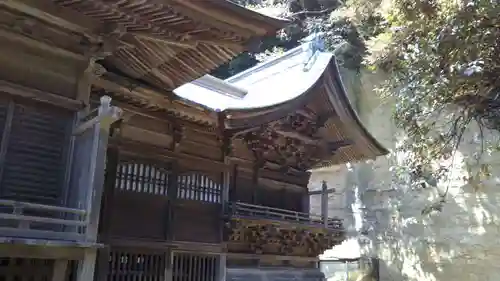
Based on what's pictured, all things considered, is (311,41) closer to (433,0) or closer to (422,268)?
(433,0)

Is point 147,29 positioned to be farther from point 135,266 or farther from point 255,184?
point 255,184

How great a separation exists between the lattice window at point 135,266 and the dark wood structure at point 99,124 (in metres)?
0.01

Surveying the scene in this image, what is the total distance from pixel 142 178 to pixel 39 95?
2.23 meters

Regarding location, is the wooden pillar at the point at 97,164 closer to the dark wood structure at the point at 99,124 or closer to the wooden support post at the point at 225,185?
the dark wood structure at the point at 99,124

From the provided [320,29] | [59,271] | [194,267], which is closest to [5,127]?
[59,271]

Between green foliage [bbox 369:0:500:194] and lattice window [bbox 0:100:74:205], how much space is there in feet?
16.0

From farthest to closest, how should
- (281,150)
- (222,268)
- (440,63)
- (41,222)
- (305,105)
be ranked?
(281,150) → (305,105) → (222,268) → (440,63) → (41,222)

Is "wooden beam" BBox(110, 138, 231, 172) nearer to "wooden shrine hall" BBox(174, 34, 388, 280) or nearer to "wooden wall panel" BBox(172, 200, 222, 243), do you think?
"wooden shrine hall" BBox(174, 34, 388, 280)

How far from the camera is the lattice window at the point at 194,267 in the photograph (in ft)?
23.2

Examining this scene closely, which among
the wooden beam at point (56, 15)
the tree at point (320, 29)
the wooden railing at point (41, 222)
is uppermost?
the tree at point (320, 29)

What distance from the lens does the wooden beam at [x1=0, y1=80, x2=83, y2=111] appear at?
4.66m

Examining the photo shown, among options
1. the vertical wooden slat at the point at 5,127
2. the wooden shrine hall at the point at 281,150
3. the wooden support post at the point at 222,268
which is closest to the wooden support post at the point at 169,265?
the wooden support post at the point at 222,268

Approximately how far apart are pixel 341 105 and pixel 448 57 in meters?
2.95

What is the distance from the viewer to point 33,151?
4.86m
